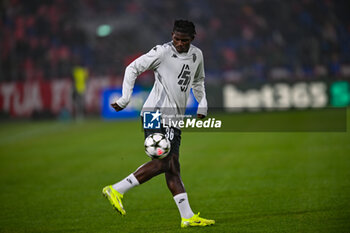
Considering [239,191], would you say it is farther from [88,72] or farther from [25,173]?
[88,72]

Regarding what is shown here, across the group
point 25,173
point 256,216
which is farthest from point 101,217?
point 25,173

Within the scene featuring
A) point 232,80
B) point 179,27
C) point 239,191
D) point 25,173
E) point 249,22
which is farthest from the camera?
point 249,22

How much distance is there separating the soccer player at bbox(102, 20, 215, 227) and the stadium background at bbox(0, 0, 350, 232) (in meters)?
0.52

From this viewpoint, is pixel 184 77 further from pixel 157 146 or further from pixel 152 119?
pixel 157 146

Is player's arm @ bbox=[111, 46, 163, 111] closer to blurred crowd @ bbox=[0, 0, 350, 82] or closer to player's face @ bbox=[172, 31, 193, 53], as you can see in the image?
player's face @ bbox=[172, 31, 193, 53]

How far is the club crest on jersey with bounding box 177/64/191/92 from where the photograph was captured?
6.23 m

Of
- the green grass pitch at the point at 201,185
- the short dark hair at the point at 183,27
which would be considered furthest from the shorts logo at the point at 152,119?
the green grass pitch at the point at 201,185

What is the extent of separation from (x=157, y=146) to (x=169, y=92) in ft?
2.12

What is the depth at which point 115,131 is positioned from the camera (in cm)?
2138

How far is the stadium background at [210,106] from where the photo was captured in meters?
7.47

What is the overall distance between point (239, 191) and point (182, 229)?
265cm

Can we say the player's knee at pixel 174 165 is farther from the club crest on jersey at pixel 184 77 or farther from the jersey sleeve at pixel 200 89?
the club crest on jersey at pixel 184 77

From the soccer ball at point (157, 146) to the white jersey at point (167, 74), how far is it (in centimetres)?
33

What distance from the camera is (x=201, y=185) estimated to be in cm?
948
